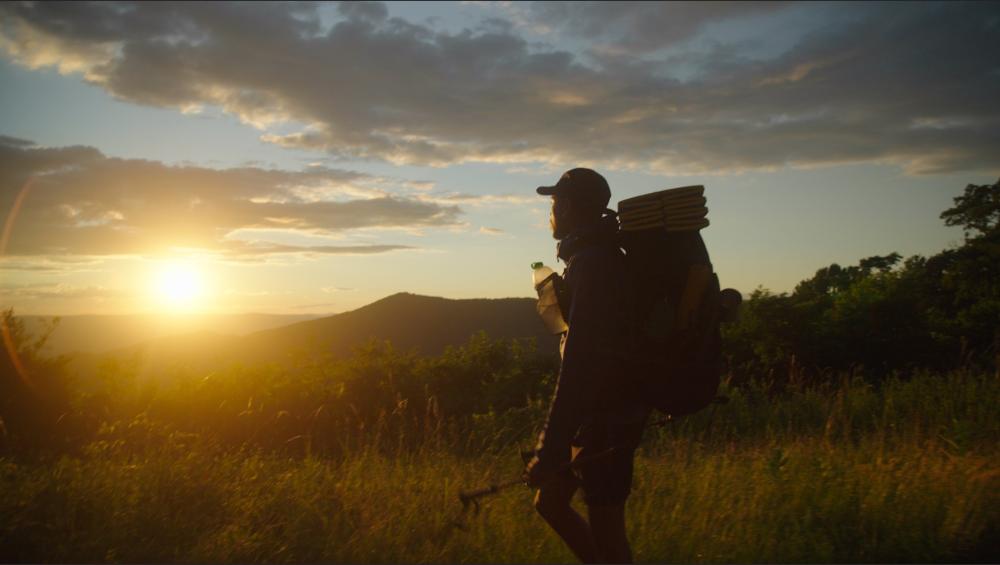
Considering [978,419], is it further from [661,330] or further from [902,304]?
[902,304]

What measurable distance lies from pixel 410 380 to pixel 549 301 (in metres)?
11.1

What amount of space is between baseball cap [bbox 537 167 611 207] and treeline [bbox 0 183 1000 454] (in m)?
5.77

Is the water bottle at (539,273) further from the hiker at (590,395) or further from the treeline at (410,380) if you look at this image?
the treeline at (410,380)

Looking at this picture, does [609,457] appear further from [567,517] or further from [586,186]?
[586,186]

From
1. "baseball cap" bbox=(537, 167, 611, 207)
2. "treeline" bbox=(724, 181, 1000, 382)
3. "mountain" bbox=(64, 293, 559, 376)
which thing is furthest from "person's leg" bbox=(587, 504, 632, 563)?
"mountain" bbox=(64, 293, 559, 376)

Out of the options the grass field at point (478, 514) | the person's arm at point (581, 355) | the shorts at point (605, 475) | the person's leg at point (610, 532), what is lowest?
the grass field at point (478, 514)

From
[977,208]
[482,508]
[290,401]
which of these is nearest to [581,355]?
[482,508]

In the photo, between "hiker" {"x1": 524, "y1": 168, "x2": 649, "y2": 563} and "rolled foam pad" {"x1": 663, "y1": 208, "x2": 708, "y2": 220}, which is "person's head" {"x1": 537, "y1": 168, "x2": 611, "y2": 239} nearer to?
"hiker" {"x1": 524, "y1": 168, "x2": 649, "y2": 563}

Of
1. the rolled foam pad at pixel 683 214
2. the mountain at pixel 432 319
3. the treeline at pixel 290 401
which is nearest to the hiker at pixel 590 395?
the rolled foam pad at pixel 683 214

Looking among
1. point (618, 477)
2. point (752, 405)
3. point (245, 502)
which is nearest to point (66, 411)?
point (245, 502)

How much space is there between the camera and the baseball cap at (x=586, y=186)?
2754mm

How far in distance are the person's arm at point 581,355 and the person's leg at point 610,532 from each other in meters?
0.37

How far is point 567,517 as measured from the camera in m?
2.74

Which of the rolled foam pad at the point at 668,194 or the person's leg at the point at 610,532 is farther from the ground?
the rolled foam pad at the point at 668,194
